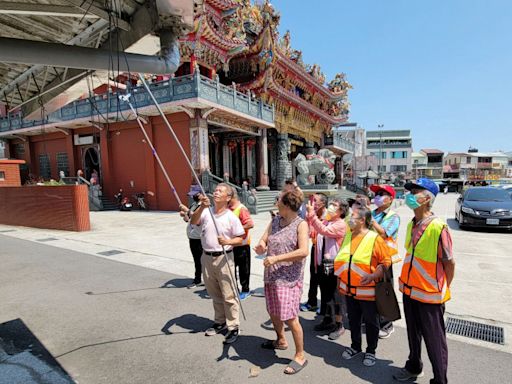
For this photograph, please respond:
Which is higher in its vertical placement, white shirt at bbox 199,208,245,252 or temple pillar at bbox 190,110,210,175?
temple pillar at bbox 190,110,210,175

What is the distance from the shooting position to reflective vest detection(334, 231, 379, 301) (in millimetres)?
2570

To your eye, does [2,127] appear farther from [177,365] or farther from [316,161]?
[177,365]

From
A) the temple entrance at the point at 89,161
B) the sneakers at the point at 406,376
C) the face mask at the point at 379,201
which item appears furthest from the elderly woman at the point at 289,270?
the temple entrance at the point at 89,161

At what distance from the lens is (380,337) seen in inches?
119

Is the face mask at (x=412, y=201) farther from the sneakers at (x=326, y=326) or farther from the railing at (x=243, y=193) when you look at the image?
the railing at (x=243, y=193)

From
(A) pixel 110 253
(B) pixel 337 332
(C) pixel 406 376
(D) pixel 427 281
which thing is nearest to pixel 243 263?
(B) pixel 337 332

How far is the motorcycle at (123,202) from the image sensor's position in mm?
15969

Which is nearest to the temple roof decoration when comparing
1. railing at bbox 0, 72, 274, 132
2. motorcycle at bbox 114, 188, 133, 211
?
railing at bbox 0, 72, 274, 132

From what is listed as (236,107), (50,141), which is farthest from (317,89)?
(50,141)

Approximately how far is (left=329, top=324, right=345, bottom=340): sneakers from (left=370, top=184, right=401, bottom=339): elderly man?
39 centimetres

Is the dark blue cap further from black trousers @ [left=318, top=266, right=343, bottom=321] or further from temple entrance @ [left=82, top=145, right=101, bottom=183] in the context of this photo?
temple entrance @ [left=82, top=145, right=101, bottom=183]

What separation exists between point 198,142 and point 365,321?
1258 centimetres

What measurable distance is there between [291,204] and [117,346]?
2.29m

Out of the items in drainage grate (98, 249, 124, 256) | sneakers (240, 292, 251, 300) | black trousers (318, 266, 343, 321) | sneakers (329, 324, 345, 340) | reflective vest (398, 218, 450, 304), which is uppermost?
reflective vest (398, 218, 450, 304)
